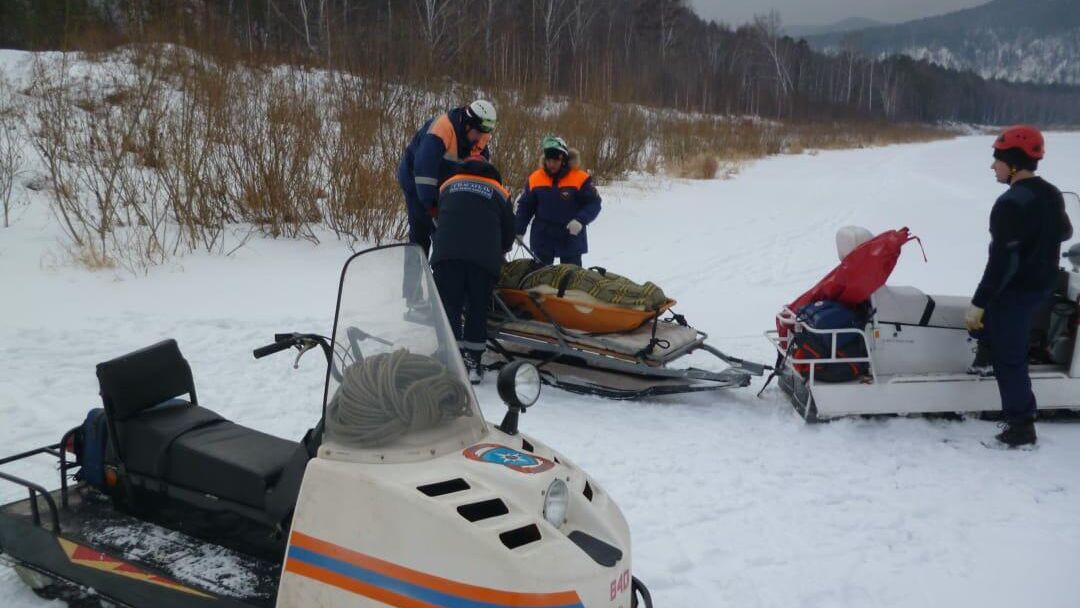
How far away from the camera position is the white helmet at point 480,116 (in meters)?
5.96

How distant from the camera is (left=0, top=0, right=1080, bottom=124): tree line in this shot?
10180 millimetres

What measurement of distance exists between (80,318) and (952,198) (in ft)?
60.1

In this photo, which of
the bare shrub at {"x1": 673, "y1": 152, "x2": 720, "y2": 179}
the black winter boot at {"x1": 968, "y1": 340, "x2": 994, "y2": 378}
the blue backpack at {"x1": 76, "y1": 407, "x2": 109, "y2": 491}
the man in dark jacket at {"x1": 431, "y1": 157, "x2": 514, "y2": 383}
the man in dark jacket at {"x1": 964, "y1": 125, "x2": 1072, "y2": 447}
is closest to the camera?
the blue backpack at {"x1": 76, "y1": 407, "x2": 109, "y2": 491}

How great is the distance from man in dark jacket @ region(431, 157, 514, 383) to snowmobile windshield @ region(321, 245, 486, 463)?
2515 mm

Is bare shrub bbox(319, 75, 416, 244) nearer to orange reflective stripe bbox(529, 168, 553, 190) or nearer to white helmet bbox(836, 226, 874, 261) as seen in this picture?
orange reflective stripe bbox(529, 168, 553, 190)

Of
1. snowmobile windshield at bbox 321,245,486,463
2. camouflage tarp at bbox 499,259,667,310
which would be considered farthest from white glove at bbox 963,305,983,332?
snowmobile windshield at bbox 321,245,486,463

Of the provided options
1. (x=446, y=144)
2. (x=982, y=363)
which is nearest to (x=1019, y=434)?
(x=982, y=363)

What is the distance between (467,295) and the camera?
18.1 ft

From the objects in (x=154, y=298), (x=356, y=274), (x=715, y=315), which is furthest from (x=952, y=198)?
(x=356, y=274)

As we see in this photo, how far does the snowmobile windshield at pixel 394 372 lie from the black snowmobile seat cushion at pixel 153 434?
1.04 m

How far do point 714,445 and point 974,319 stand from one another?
1632 millimetres

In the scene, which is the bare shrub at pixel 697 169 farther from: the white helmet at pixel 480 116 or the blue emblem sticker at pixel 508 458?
the blue emblem sticker at pixel 508 458

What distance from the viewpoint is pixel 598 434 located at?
4.90 m

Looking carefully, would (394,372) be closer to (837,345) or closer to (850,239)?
(837,345)
